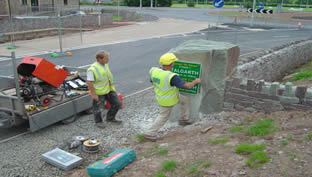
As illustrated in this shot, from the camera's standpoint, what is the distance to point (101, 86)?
663 cm

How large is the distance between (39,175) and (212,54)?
4235mm

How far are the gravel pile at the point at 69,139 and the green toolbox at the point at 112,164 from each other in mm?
854

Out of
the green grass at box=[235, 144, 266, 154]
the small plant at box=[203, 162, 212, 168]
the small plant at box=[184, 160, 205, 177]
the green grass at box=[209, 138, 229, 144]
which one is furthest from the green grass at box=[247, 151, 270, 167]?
the green grass at box=[209, 138, 229, 144]

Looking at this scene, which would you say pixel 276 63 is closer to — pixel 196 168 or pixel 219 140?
pixel 219 140

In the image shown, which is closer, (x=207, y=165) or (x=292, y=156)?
(x=292, y=156)

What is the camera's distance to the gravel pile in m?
5.25

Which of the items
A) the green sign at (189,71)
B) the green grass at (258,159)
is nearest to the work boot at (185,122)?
the green sign at (189,71)

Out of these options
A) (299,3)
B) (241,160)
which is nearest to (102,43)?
(241,160)

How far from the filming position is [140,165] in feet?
15.9

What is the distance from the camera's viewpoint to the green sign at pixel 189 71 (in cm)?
635

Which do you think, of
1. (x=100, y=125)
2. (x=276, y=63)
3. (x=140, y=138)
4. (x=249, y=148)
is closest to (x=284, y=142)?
(x=249, y=148)

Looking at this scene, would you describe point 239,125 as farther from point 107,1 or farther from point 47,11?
point 107,1

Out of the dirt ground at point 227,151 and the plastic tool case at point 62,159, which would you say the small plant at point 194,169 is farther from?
the plastic tool case at point 62,159

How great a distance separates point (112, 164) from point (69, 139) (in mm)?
2066
